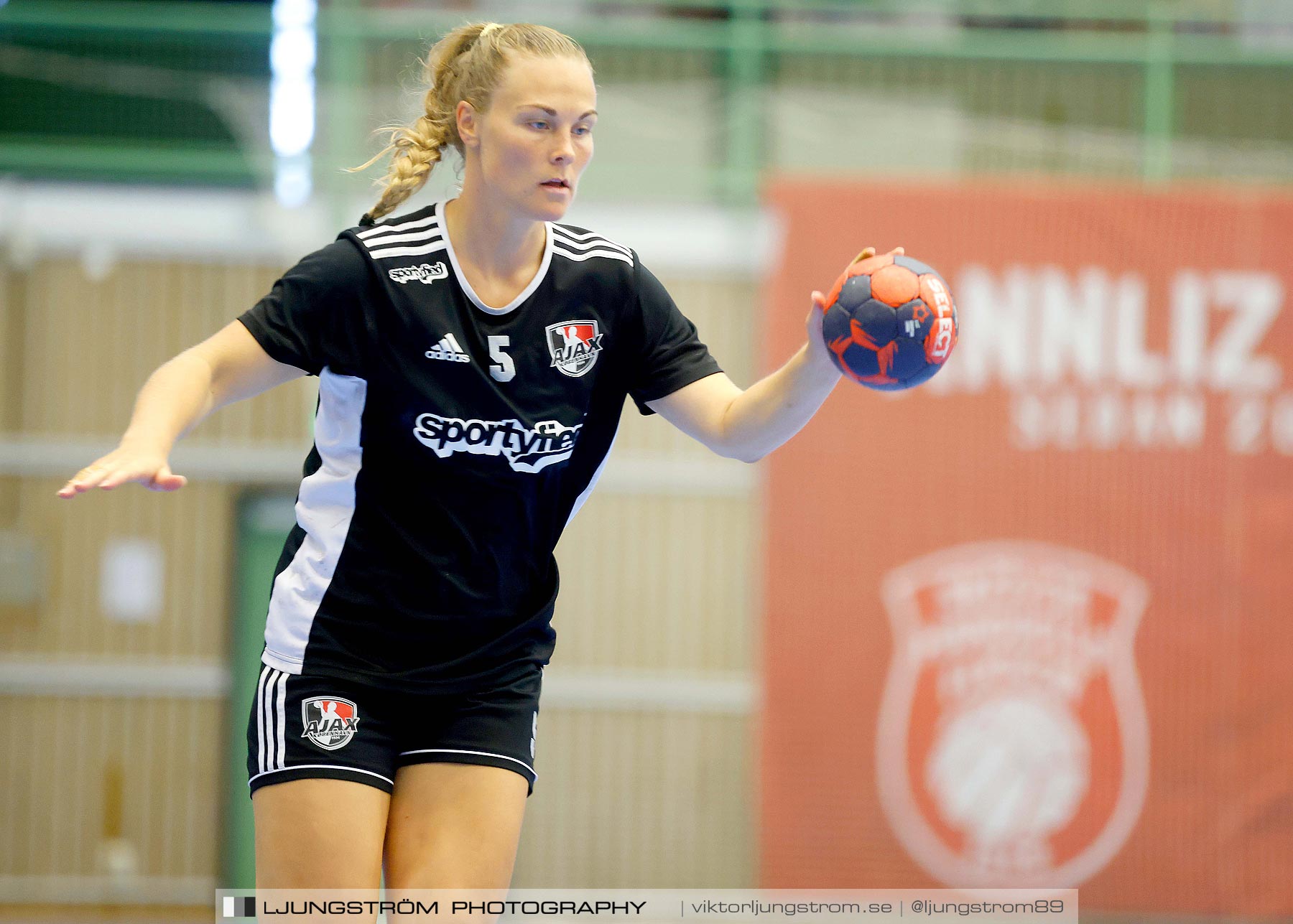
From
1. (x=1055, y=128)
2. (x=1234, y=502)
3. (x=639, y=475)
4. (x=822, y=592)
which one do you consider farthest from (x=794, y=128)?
(x=1234, y=502)

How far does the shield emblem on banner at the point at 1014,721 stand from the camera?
7523 mm

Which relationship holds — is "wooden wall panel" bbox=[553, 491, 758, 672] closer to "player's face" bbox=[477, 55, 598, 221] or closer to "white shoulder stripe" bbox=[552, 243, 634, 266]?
"white shoulder stripe" bbox=[552, 243, 634, 266]

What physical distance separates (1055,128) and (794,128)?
1637 mm

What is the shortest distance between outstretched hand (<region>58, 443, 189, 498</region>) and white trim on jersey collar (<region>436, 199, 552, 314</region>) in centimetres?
73

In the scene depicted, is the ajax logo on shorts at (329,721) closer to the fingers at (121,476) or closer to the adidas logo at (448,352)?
the fingers at (121,476)

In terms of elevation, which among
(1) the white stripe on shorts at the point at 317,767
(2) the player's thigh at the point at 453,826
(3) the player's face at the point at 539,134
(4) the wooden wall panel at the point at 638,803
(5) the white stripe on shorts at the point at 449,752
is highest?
(3) the player's face at the point at 539,134

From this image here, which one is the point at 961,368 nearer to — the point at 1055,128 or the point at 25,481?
the point at 1055,128

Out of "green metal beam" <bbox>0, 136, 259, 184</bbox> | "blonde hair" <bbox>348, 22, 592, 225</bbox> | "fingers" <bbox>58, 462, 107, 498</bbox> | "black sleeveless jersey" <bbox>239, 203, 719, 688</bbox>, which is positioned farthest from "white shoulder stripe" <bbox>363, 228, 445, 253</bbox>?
"green metal beam" <bbox>0, 136, 259, 184</bbox>

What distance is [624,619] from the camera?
8.22m

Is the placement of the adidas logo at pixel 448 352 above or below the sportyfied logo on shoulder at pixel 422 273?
below

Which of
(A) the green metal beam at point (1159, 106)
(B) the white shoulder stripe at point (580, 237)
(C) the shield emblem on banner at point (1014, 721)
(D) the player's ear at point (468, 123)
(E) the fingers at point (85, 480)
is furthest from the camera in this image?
(A) the green metal beam at point (1159, 106)

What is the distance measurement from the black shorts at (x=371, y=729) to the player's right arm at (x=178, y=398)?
1.67ft

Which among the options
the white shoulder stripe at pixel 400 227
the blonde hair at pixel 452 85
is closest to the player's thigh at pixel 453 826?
the white shoulder stripe at pixel 400 227

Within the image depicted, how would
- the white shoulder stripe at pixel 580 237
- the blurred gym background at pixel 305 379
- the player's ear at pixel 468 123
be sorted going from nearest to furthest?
the player's ear at pixel 468 123, the white shoulder stripe at pixel 580 237, the blurred gym background at pixel 305 379
